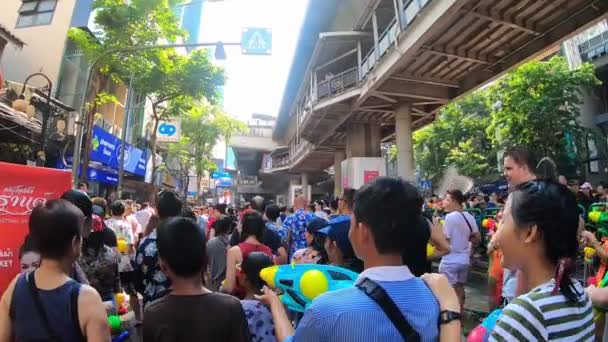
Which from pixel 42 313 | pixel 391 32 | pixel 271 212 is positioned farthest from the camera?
pixel 391 32

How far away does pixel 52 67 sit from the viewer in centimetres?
1583

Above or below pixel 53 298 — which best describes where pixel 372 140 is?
above

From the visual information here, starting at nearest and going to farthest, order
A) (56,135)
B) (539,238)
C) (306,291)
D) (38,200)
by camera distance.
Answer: (539,238)
(306,291)
(38,200)
(56,135)

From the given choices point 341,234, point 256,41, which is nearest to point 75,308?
point 341,234

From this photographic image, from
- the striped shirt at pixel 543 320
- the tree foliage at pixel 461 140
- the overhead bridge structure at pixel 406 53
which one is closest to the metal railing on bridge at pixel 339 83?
the overhead bridge structure at pixel 406 53

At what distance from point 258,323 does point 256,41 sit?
9000 mm

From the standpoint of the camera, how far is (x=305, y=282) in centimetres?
181

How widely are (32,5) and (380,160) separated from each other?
15596mm

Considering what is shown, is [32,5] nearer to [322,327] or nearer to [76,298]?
[76,298]

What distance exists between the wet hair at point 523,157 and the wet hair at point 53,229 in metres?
3.38

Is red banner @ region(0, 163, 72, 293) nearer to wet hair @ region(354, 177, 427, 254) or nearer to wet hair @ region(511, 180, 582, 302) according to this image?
wet hair @ region(354, 177, 427, 254)

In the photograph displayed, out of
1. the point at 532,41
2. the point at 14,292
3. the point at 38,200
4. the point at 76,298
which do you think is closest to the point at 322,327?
the point at 76,298

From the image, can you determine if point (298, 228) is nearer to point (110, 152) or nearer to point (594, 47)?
point (110, 152)

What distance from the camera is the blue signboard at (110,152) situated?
16.5 m
